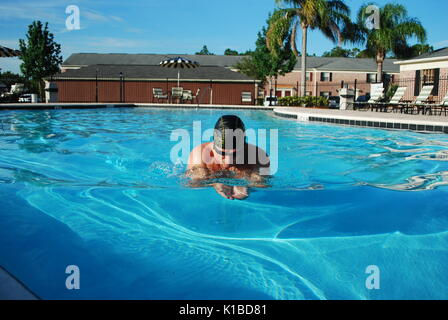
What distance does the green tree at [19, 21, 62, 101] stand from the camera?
35344mm

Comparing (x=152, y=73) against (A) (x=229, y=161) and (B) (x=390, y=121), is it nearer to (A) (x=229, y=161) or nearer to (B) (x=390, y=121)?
(B) (x=390, y=121)

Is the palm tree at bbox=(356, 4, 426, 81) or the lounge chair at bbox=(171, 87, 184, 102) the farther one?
the palm tree at bbox=(356, 4, 426, 81)

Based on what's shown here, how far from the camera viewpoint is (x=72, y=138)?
30.0 ft

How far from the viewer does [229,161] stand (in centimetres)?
426

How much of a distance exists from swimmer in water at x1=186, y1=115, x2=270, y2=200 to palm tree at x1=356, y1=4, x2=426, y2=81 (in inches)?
1179

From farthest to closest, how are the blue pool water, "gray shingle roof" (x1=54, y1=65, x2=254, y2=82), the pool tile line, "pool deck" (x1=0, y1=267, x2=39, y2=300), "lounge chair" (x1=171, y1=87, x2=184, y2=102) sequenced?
"gray shingle roof" (x1=54, y1=65, x2=254, y2=82) < "lounge chair" (x1=171, y1=87, x2=184, y2=102) < the pool tile line < the blue pool water < "pool deck" (x1=0, y1=267, x2=39, y2=300)

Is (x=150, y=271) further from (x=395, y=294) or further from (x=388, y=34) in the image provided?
(x=388, y=34)

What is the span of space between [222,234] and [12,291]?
68.1 inches

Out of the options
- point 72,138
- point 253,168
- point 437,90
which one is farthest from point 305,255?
point 437,90

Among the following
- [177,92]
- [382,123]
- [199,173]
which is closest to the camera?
[199,173]

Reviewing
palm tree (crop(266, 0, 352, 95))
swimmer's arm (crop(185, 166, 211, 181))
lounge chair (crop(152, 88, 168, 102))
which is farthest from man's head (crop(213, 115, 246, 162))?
lounge chair (crop(152, 88, 168, 102))

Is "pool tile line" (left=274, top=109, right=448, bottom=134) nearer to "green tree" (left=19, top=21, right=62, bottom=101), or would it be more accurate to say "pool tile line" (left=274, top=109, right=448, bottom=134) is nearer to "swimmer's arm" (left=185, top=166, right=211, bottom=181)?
"swimmer's arm" (left=185, top=166, right=211, bottom=181)

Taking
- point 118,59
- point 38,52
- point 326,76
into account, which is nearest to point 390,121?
point 38,52
